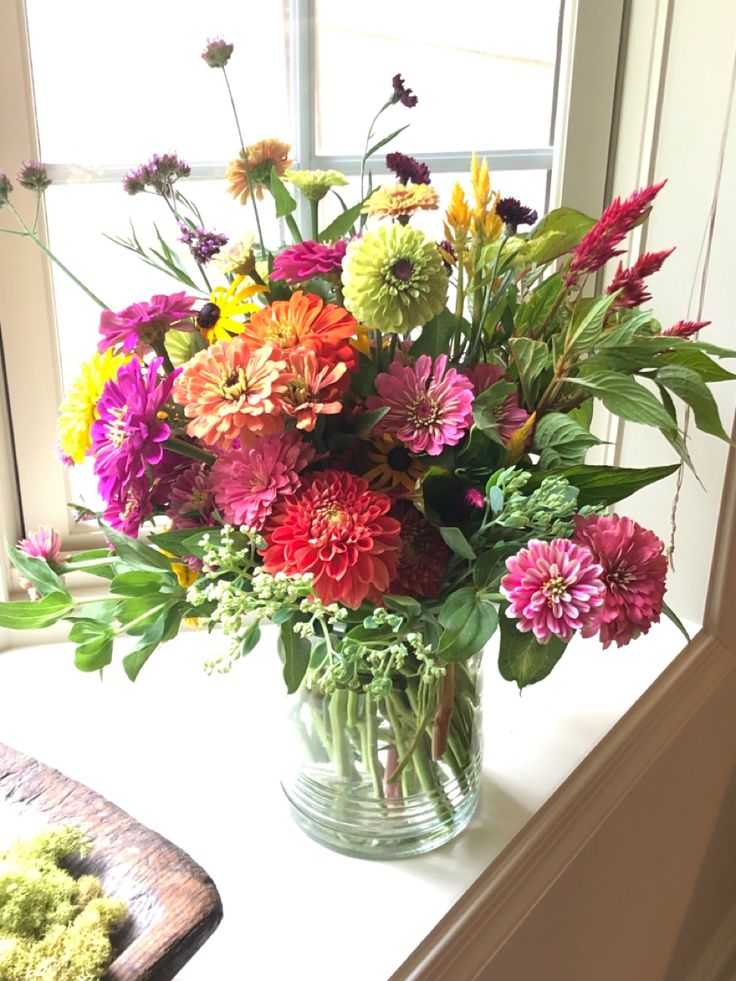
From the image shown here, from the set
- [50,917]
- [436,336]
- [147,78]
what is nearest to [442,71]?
[147,78]

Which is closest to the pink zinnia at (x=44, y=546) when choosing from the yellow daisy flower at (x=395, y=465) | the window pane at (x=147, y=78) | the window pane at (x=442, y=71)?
the yellow daisy flower at (x=395, y=465)

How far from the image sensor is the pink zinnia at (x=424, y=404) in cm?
55

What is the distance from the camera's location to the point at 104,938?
1.96 ft

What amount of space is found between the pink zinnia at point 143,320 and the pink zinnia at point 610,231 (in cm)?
24

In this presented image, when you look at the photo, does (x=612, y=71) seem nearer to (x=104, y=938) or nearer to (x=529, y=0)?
(x=529, y=0)

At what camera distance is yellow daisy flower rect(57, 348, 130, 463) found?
0.58m

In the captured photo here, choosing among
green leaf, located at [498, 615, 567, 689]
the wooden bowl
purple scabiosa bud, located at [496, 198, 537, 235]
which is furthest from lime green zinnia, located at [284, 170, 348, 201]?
the wooden bowl

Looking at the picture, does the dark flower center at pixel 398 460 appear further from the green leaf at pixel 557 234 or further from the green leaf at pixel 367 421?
the green leaf at pixel 557 234

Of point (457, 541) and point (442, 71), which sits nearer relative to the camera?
point (457, 541)

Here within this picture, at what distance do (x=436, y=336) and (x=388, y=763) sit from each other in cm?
33

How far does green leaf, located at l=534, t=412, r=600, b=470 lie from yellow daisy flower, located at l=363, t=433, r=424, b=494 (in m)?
0.08

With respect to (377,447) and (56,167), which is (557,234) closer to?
(377,447)

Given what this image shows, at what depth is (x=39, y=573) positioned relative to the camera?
642 millimetres

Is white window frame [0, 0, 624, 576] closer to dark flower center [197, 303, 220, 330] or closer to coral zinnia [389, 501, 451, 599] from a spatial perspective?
dark flower center [197, 303, 220, 330]
